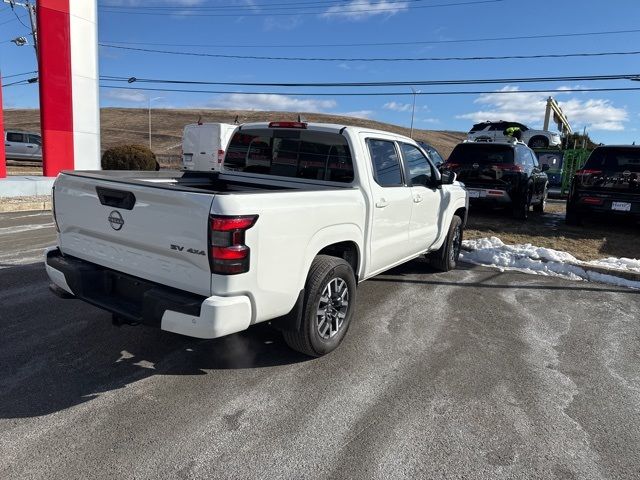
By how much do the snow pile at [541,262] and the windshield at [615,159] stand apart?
2.84 meters

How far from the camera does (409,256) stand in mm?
5578

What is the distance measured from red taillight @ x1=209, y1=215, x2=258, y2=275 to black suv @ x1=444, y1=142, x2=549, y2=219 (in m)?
8.79

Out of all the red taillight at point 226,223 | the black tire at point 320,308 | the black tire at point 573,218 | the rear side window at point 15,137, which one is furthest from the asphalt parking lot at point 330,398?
the rear side window at point 15,137

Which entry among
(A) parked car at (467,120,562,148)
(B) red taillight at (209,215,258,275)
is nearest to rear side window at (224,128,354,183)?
(B) red taillight at (209,215,258,275)

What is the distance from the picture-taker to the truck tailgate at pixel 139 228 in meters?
3.04

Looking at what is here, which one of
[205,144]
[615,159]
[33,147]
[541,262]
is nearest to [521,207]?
[615,159]

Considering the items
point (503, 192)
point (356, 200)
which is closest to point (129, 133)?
point (503, 192)

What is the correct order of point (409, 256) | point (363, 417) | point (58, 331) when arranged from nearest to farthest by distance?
point (363, 417) → point (58, 331) → point (409, 256)

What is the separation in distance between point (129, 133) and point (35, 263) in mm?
72842

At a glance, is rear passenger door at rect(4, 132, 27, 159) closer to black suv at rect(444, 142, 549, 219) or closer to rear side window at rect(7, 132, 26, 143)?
rear side window at rect(7, 132, 26, 143)

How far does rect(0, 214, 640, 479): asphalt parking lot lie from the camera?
2725 mm

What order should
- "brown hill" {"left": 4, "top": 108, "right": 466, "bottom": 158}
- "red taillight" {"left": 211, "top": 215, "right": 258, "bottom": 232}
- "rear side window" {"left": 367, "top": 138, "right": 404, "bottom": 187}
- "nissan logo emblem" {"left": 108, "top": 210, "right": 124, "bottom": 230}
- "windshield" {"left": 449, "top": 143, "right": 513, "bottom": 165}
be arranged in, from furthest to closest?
1. "brown hill" {"left": 4, "top": 108, "right": 466, "bottom": 158}
2. "windshield" {"left": 449, "top": 143, "right": 513, "bottom": 165}
3. "rear side window" {"left": 367, "top": 138, "right": 404, "bottom": 187}
4. "nissan logo emblem" {"left": 108, "top": 210, "right": 124, "bottom": 230}
5. "red taillight" {"left": 211, "top": 215, "right": 258, "bottom": 232}

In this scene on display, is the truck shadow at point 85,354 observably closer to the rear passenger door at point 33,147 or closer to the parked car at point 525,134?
the parked car at point 525,134

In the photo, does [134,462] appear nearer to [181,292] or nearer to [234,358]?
[181,292]
